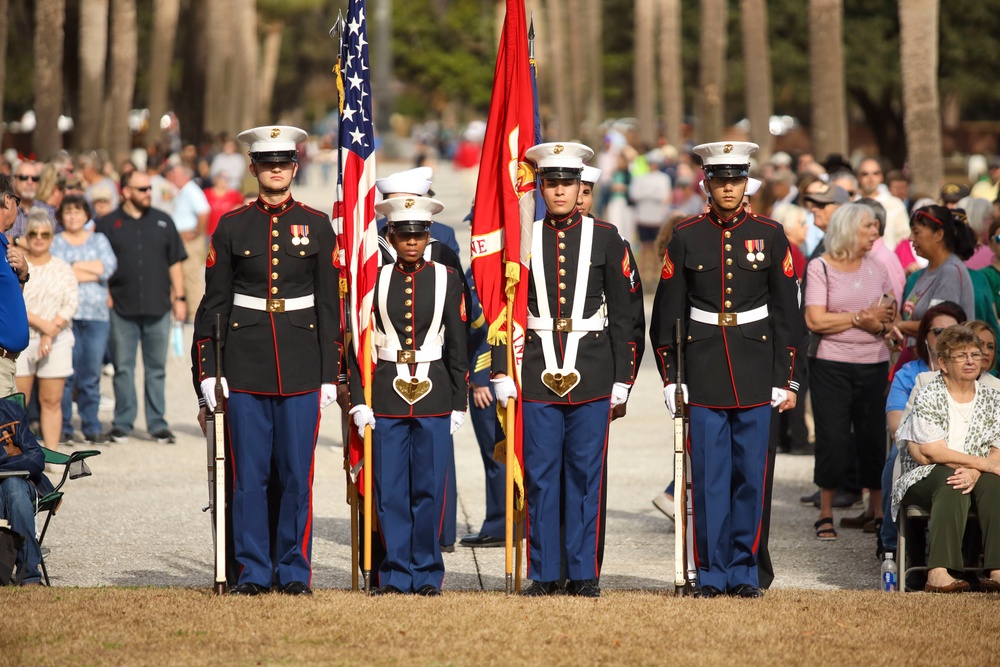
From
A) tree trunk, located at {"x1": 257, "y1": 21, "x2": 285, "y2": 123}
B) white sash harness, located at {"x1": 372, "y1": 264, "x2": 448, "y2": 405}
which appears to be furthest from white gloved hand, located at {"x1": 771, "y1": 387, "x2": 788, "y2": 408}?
tree trunk, located at {"x1": 257, "y1": 21, "x2": 285, "y2": 123}

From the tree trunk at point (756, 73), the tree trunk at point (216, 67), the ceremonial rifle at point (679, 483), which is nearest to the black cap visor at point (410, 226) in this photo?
the ceremonial rifle at point (679, 483)

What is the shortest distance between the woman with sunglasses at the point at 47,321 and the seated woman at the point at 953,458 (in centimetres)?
649

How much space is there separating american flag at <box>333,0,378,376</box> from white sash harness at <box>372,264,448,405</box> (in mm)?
77

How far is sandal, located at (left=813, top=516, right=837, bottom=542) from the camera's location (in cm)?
1014

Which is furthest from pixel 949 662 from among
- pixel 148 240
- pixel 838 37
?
pixel 838 37

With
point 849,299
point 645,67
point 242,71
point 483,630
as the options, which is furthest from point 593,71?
point 483,630

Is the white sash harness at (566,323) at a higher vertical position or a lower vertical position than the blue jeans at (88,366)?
higher

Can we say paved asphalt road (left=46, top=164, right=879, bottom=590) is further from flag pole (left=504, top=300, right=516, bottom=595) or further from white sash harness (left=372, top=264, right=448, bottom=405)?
white sash harness (left=372, top=264, right=448, bottom=405)

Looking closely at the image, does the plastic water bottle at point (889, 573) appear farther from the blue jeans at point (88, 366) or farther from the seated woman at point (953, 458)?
the blue jeans at point (88, 366)

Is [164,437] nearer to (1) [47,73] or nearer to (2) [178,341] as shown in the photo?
(2) [178,341]

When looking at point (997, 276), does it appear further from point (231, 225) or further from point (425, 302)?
point (231, 225)

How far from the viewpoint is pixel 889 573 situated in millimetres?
8508

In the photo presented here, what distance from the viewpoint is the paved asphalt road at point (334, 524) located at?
906 centimetres

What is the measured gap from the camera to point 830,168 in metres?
16.4
